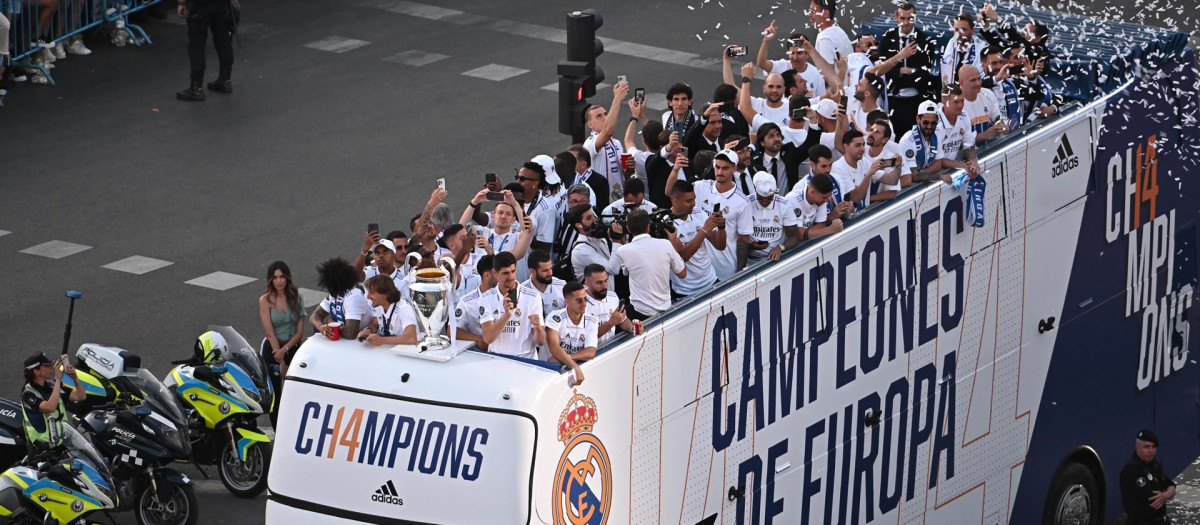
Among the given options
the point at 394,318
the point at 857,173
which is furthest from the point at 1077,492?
the point at 394,318

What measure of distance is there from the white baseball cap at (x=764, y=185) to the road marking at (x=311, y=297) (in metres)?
7.04

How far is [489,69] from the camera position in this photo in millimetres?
25734

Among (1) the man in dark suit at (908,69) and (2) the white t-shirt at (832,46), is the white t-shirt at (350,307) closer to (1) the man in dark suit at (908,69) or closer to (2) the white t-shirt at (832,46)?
(1) the man in dark suit at (908,69)

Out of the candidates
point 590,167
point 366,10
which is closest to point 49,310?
point 590,167

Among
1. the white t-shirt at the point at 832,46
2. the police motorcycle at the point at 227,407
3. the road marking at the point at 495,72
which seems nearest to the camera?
the police motorcycle at the point at 227,407

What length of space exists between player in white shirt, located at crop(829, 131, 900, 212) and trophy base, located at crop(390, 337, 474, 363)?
3630mm

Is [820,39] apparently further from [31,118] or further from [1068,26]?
[31,118]

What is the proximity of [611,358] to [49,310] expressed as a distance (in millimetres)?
9844

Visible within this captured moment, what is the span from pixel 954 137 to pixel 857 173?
702 millimetres

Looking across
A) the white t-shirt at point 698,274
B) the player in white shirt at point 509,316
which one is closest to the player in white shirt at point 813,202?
the white t-shirt at point 698,274

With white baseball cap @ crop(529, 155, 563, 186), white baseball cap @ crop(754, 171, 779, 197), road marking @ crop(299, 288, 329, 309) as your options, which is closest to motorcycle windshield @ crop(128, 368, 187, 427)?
A: white baseball cap @ crop(529, 155, 563, 186)

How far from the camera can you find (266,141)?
2300 centimetres

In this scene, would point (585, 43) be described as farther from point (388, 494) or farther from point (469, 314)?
point (388, 494)

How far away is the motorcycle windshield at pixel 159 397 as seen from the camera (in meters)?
13.4
